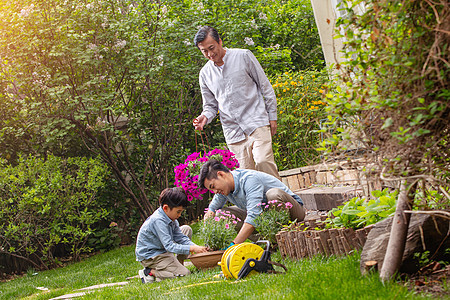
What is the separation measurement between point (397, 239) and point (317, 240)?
42.4 inches

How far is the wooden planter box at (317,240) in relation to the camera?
126 inches

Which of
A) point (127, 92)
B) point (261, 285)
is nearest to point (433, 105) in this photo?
point (261, 285)

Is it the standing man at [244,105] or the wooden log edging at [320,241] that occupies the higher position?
the standing man at [244,105]

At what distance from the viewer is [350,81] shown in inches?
93.5

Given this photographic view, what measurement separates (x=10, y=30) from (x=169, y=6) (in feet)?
9.83

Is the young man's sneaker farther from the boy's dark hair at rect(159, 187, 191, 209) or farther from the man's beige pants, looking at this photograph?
the man's beige pants

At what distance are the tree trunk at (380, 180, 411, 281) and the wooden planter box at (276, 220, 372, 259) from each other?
2.24 feet

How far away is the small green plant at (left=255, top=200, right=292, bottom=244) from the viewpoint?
4.17 m

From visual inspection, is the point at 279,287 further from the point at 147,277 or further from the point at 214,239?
the point at 147,277

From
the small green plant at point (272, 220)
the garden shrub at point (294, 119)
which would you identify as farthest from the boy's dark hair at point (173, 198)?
the garden shrub at point (294, 119)

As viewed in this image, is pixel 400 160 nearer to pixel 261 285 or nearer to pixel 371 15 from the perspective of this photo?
pixel 371 15

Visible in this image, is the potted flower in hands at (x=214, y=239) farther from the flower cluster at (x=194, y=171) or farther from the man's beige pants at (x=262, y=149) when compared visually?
the man's beige pants at (x=262, y=149)

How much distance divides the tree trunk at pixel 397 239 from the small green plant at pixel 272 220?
1.78 m

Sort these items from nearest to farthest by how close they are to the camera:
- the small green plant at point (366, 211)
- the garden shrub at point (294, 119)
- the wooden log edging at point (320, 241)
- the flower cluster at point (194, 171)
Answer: the small green plant at point (366, 211)
the wooden log edging at point (320, 241)
the flower cluster at point (194, 171)
the garden shrub at point (294, 119)
